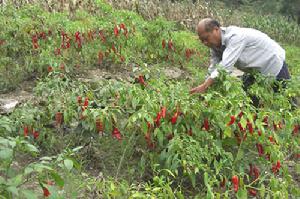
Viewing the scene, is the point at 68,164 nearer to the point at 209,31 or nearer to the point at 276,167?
the point at 276,167

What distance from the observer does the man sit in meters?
4.64

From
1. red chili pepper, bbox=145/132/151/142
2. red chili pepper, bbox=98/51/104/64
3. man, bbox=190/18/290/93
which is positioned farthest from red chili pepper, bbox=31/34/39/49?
red chili pepper, bbox=145/132/151/142

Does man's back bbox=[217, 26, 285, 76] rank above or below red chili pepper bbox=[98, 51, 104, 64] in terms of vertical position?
above

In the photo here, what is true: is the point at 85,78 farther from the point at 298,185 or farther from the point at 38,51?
the point at 298,185

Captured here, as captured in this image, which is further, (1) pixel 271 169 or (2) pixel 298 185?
(2) pixel 298 185

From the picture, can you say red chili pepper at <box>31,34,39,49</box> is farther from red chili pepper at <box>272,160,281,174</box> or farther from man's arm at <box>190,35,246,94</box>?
red chili pepper at <box>272,160,281,174</box>

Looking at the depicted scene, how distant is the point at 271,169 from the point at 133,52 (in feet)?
12.1

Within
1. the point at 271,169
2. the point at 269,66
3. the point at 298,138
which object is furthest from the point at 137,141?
the point at 269,66

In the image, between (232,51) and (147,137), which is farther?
(232,51)

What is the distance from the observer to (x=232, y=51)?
4617 mm

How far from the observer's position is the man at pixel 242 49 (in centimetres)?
464

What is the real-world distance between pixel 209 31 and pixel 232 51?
0.28m

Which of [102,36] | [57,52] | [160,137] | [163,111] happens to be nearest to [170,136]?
[160,137]

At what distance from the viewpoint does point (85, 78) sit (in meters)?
6.03
